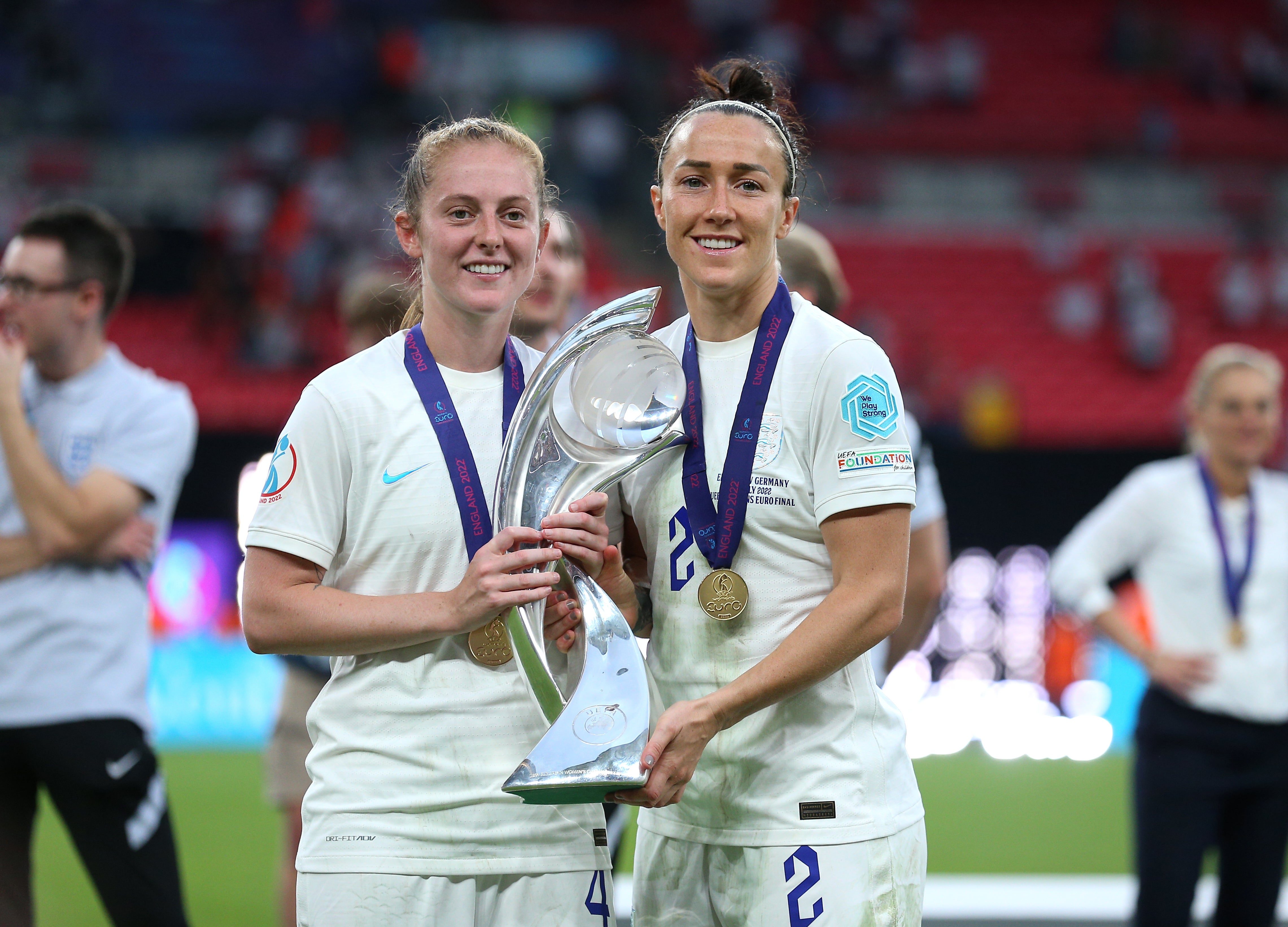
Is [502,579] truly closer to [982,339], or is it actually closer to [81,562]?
[81,562]

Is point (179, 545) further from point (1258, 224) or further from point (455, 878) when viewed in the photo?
point (1258, 224)

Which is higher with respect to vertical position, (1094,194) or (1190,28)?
(1190,28)

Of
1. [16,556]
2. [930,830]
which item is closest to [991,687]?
[930,830]

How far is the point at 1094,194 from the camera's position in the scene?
16.9 meters

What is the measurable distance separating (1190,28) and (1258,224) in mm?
3913

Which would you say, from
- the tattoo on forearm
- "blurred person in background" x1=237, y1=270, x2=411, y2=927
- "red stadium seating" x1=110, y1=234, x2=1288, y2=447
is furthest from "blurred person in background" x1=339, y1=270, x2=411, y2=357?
"red stadium seating" x1=110, y1=234, x2=1288, y2=447

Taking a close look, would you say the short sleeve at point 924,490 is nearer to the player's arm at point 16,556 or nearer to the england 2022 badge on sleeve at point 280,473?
the england 2022 badge on sleeve at point 280,473

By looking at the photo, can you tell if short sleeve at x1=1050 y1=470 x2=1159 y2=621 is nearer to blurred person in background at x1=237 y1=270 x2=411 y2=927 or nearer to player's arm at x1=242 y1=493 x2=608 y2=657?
blurred person in background at x1=237 y1=270 x2=411 y2=927

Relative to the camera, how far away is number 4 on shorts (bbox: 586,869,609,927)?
2035 millimetres

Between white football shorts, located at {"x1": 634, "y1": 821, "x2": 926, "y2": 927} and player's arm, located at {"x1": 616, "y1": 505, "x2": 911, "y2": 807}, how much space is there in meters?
0.17

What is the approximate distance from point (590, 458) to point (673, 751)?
0.48m

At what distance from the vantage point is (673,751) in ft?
6.30

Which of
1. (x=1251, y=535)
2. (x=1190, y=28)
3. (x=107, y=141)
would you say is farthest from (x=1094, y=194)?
(x=1251, y=535)

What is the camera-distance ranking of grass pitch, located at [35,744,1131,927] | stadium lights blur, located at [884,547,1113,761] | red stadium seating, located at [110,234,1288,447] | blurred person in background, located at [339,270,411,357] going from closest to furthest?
blurred person in background, located at [339,270,411,357] < grass pitch, located at [35,744,1131,927] < stadium lights blur, located at [884,547,1113,761] < red stadium seating, located at [110,234,1288,447]
